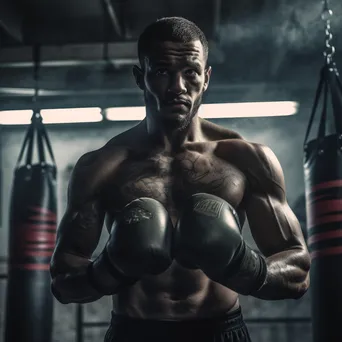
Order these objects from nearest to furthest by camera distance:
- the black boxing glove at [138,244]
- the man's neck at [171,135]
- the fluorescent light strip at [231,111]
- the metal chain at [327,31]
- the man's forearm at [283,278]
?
the black boxing glove at [138,244], the man's forearm at [283,278], the man's neck at [171,135], the metal chain at [327,31], the fluorescent light strip at [231,111]

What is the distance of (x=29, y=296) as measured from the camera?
3.46 m

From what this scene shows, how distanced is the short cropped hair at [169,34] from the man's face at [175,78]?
0.8 inches

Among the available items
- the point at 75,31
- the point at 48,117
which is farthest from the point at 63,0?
the point at 48,117

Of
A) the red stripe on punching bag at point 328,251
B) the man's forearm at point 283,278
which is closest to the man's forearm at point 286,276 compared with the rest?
the man's forearm at point 283,278

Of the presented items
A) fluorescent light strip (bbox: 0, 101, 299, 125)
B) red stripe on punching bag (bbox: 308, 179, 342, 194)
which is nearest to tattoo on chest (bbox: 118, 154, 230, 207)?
red stripe on punching bag (bbox: 308, 179, 342, 194)

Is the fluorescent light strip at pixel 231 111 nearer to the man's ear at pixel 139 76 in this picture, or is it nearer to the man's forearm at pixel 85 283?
the man's ear at pixel 139 76

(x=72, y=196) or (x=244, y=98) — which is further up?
(x=244, y=98)

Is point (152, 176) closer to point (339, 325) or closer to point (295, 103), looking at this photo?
point (339, 325)

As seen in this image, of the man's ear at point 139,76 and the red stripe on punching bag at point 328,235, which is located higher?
the man's ear at point 139,76

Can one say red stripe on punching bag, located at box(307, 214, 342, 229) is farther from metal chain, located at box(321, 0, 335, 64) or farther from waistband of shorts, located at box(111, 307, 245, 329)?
waistband of shorts, located at box(111, 307, 245, 329)

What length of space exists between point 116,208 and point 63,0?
2.55m

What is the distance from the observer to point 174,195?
5.63 ft

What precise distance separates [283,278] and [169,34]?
80cm

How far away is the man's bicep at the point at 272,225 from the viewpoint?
1667mm
